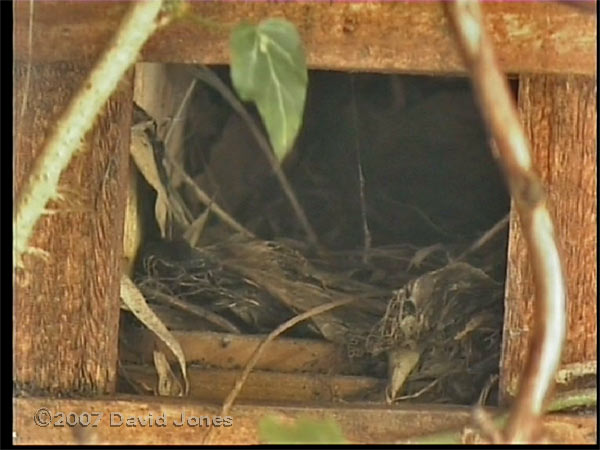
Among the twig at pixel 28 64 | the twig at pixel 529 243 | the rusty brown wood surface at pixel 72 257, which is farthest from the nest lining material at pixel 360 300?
the twig at pixel 529 243

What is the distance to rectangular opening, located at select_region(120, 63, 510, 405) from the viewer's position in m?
1.09

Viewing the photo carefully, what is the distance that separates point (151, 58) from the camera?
96 centimetres

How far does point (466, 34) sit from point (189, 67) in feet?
2.10

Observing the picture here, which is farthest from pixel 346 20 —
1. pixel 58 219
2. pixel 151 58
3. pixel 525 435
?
pixel 525 435

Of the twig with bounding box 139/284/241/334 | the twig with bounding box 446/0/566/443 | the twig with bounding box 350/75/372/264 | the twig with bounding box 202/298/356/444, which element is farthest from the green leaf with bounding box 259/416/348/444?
the twig with bounding box 350/75/372/264

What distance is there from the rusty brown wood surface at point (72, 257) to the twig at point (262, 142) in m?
0.33

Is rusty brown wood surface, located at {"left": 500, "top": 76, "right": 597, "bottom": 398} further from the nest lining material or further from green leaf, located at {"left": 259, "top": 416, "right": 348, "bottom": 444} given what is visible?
green leaf, located at {"left": 259, "top": 416, "right": 348, "bottom": 444}

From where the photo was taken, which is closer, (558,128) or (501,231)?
(558,128)

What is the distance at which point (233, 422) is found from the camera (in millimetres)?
1003

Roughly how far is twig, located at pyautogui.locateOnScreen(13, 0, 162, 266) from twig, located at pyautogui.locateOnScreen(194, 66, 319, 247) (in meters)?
0.44

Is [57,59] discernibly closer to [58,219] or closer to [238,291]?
[58,219]

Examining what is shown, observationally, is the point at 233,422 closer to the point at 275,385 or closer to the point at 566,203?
the point at 275,385

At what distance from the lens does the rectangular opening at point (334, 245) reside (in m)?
1.09

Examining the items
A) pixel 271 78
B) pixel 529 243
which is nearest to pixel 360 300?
pixel 271 78
